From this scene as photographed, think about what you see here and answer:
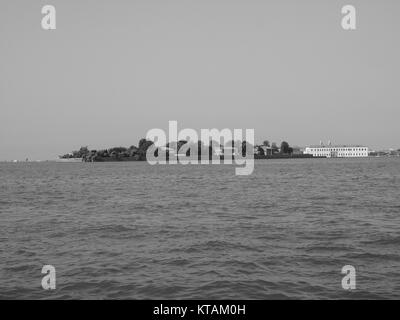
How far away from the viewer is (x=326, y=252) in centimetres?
1739

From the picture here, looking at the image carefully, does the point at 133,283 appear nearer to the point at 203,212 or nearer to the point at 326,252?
the point at 326,252

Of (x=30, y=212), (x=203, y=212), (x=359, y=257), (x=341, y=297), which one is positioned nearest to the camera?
(x=341, y=297)

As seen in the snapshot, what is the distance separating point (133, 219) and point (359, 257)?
48.8 ft

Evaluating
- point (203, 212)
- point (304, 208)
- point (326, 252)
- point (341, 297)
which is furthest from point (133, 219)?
point (341, 297)

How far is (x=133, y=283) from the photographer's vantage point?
44.7 feet
